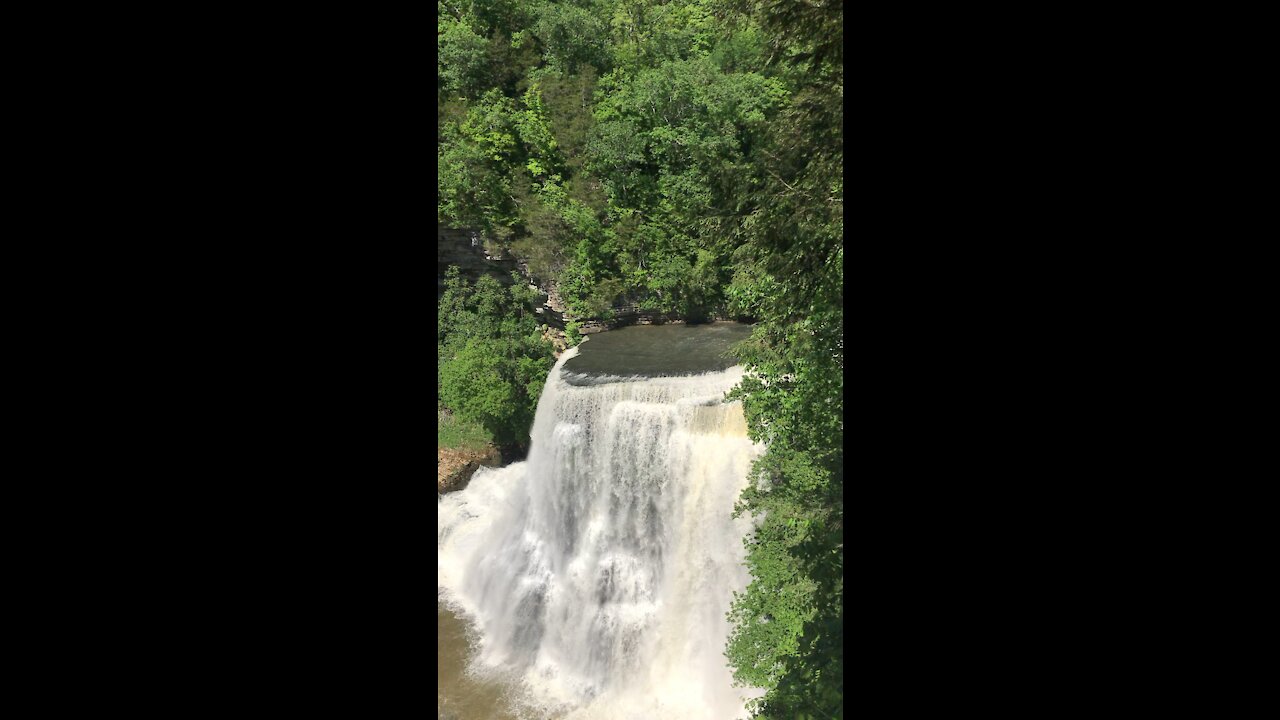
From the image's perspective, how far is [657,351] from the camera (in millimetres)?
Result: 17375

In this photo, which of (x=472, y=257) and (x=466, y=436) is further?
(x=472, y=257)

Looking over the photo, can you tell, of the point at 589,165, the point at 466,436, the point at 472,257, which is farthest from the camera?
the point at 472,257

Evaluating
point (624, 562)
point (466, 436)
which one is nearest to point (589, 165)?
point (466, 436)

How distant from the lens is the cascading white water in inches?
491

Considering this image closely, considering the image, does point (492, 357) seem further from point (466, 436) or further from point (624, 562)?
point (624, 562)

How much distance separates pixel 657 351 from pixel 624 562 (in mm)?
5390

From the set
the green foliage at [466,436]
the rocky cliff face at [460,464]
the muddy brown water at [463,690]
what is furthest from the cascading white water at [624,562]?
the green foliage at [466,436]

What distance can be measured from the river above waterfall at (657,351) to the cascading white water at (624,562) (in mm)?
833

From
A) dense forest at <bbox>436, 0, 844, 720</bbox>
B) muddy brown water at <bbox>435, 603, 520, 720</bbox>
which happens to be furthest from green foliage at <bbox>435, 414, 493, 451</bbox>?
muddy brown water at <bbox>435, 603, 520, 720</bbox>

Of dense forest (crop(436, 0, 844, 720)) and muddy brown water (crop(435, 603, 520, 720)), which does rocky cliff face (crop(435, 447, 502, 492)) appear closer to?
dense forest (crop(436, 0, 844, 720))
